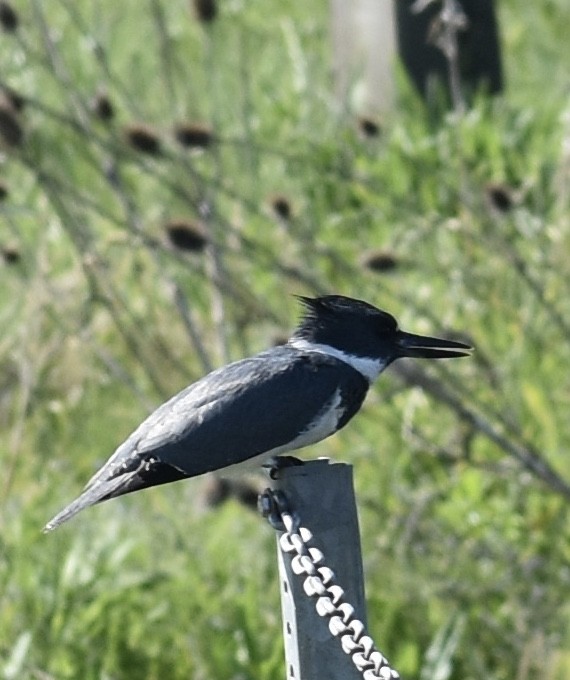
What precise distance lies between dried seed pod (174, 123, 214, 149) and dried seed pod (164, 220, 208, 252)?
20cm

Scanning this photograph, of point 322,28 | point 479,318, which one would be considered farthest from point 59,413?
point 322,28

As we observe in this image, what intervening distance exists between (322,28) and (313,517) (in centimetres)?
579

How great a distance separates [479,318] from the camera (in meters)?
4.51

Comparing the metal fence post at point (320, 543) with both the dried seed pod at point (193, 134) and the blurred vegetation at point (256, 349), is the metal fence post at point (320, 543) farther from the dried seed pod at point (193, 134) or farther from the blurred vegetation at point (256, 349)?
the dried seed pod at point (193, 134)

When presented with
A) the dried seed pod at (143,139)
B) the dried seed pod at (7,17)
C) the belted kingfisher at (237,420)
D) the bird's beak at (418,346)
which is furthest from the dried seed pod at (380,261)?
the belted kingfisher at (237,420)

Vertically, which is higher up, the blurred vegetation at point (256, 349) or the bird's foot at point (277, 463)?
the blurred vegetation at point (256, 349)

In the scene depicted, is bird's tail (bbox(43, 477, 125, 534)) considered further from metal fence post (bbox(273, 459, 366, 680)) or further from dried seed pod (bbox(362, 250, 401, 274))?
dried seed pod (bbox(362, 250, 401, 274))

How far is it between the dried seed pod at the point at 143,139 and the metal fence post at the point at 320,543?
1.88 metres

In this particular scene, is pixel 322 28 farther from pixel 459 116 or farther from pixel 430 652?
pixel 430 652

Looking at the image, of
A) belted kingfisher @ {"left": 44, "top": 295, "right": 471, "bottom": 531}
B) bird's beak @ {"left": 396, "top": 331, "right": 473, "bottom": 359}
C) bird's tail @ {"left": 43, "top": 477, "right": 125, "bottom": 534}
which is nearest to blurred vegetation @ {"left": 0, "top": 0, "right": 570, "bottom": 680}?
bird's beak @ {"left": 396, "top": 331, "right": 473, "bottom": 359}

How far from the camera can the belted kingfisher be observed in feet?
7.13

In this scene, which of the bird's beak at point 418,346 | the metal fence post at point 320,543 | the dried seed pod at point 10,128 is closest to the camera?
the metal fence post at point 320,543

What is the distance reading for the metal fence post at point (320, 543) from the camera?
1.92 m

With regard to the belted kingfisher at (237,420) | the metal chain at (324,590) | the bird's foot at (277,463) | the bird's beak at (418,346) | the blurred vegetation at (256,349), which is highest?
the blurred vegetation at (256,349)
